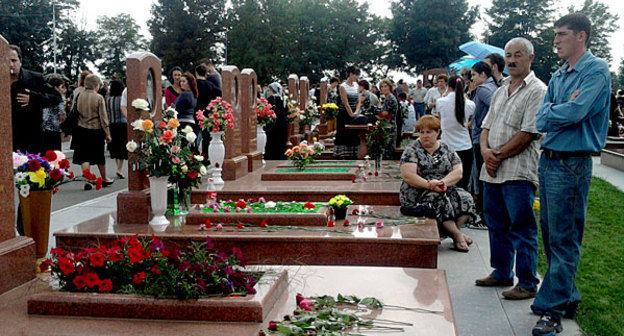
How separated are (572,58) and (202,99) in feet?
25.9

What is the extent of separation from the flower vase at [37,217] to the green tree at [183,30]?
54473 mm

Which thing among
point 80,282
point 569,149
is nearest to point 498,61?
point 569,149

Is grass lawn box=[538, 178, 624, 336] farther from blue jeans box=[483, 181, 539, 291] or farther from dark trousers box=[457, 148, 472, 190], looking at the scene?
dark trousers box=[457, 148, 472, 190]

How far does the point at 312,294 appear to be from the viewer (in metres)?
4.18

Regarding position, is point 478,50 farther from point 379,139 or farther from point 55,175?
point 55,175

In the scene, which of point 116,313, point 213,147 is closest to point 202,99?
point 213,147

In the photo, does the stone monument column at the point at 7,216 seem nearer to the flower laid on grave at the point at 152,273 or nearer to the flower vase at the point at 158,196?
the flower laid on grave at the point at 152,273

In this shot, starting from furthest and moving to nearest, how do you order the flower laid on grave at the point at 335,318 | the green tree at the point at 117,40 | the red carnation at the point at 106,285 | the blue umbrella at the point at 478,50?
the green tree at the point at 117,40, the blue umbrella at the point at 478,50, the red carnation at the point at 106,285, the flower laid on grave at the point at 335,318

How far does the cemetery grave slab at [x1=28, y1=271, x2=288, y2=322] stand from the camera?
3660 mm

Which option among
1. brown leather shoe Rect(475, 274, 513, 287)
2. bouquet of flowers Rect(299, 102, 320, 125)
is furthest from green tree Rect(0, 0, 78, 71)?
brown leather shoe Rect(475, 274, 513, 287)

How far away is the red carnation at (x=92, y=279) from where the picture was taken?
3.94 m

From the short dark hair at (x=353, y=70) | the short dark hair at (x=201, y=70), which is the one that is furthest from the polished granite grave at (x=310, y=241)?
the short dark hair at (x=353, y=70)

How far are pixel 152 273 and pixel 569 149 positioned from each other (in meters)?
2.90

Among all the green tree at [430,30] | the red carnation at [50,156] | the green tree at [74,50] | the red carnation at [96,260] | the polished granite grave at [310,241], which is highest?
the green tree at [430,30]
